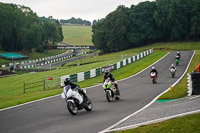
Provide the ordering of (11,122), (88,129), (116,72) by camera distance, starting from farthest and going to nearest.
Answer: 1. (116,72)
2. (11,122)
3. (88,129)

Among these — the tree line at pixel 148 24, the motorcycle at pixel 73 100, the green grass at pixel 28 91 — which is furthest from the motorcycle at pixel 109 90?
the tree line at pixel 148 24

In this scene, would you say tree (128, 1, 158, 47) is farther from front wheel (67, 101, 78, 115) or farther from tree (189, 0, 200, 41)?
front wheel (67, 101, 78, 115)

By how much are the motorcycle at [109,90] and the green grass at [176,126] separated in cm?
749

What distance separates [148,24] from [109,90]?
9667cm

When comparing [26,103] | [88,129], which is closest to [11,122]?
[88,129]

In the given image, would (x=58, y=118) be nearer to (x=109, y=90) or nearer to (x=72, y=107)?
(x=72, y=107)

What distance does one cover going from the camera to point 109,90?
17.7 meters

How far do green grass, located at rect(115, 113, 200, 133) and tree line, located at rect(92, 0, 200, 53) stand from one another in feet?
320

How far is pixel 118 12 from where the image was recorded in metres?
111

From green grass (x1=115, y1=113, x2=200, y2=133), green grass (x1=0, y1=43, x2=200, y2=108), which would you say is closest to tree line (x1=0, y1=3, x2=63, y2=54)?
green grass (x1=0, y1=43, x2=200, y2=108)

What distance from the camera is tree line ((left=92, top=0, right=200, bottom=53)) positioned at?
353 ft

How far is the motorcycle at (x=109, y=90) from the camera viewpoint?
1761 centimetres

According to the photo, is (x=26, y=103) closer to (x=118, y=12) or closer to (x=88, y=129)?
(x=88, y=129)

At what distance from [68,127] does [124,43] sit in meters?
99.1
